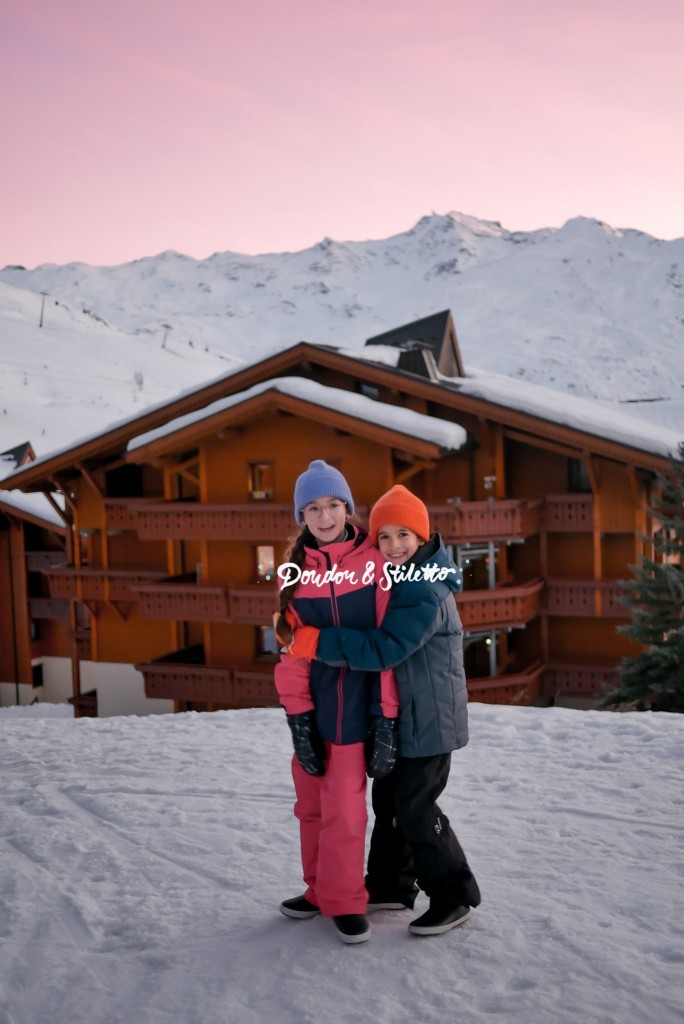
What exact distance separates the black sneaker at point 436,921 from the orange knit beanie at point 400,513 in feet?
6.01

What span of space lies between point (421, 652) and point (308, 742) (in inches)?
27.8

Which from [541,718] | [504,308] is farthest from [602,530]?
[504,308]

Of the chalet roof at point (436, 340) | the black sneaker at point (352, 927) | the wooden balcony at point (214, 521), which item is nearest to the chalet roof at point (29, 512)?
the wooden balcony at point (214, 521)

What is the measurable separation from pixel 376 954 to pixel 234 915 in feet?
3.05

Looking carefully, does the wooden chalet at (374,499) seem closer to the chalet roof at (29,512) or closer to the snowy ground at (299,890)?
the chalet roof at (29,512)

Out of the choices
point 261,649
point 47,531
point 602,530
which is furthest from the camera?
point 47,531

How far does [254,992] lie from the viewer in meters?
3.83

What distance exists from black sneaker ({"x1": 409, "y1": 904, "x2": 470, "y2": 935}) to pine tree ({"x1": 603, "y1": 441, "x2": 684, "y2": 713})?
28.8ft

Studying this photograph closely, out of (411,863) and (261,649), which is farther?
(261,649)

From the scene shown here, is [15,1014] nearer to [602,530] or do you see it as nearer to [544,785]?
[544,785]

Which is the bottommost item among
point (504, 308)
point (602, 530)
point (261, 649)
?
point (261, 649)

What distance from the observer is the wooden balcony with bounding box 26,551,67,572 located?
2733 centimetres

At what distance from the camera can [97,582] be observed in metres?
21.8

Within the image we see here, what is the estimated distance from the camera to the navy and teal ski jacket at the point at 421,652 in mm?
4043
